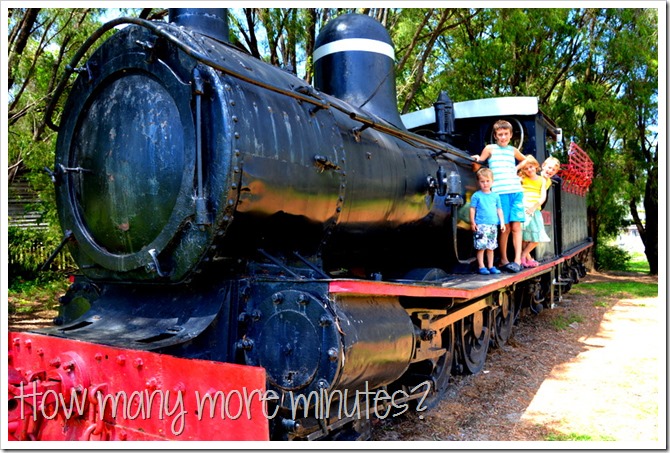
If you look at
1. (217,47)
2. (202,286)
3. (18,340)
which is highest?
(217,47)

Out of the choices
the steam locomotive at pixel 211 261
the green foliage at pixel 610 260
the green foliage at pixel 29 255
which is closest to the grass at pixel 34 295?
the green foliage at pixel 29 255

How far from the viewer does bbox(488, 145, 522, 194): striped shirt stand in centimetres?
586

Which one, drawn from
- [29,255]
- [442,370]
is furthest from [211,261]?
[29,255]

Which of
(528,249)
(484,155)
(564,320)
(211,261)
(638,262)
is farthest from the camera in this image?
(638,262)

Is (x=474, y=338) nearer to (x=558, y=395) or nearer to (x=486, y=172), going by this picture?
(x=558, y=395)

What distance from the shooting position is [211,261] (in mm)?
3152

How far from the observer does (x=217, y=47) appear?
11.3 feet

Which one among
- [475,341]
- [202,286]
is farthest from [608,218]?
[202,286]

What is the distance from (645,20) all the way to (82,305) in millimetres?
14924

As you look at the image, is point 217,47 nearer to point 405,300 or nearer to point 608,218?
point 405,300

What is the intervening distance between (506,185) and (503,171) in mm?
146

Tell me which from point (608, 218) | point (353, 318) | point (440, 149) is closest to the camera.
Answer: point (353, 318)

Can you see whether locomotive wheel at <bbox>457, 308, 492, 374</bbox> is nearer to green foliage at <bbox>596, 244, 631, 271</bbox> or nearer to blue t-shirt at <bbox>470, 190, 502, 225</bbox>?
blue t-shirt at <bbox>470, 190, 502, 225</bbox>

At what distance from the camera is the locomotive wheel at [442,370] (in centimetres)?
458
